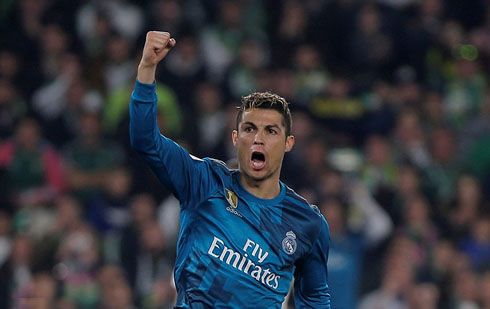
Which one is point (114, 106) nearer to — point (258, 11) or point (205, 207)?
point (258, 11)

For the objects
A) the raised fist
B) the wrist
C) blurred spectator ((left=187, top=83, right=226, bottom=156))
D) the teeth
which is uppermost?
blurred spectator ((left=187, top=83, right=226, bottom=156))

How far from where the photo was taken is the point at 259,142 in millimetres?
3908

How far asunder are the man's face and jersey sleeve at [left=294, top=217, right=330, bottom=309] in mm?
412

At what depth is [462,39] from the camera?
412 inches

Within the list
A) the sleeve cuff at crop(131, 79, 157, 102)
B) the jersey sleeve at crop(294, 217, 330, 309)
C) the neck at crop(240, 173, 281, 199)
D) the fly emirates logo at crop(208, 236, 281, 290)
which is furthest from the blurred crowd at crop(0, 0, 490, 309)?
the sleeve cuff at crop(131, 79, 157, 102)

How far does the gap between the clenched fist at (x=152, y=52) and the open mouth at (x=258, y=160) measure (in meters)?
0.69

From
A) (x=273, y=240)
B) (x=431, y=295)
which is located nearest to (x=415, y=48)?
(x=431, y=295)

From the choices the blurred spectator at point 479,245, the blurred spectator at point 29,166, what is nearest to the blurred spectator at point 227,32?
the blurred spectator at point 29,166

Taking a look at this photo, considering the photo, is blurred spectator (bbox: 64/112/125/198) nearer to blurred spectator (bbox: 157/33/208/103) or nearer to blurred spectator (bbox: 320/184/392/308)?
blurred spectator (bbox: 157/33/208/103)

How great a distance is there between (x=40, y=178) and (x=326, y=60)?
3350 mm

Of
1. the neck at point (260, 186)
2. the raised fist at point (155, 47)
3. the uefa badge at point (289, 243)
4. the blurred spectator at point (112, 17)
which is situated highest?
the blurred spectator at point (112, 17)

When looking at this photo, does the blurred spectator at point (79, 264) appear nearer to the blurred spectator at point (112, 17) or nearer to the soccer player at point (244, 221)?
the blurred spectator at point (112, 17)

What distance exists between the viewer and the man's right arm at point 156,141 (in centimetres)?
346

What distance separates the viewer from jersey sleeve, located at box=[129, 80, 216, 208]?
3.48 meters
